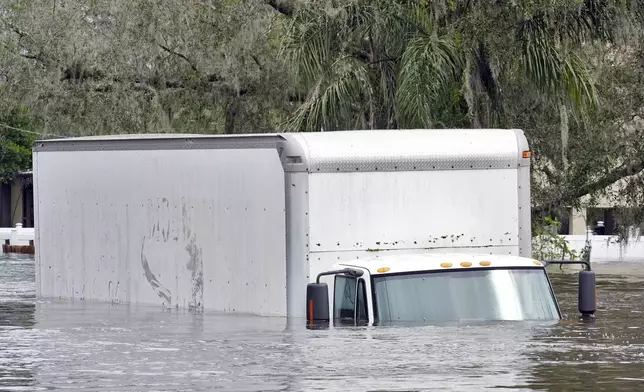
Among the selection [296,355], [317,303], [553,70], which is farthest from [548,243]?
[317,303]

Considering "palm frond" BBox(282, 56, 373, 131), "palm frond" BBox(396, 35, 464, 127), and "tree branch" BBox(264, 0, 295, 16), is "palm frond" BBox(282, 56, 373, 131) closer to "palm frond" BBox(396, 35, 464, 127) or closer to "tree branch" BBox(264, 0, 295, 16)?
"palm frond" BBox(396, 35, 464, 127)

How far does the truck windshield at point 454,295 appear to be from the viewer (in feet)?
53.9

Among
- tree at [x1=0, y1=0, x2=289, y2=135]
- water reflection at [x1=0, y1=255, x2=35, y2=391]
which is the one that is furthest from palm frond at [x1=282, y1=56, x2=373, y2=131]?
water reflection at [x1=0, y1=255, x2=35, y2=391]

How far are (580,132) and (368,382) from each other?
21.1 m

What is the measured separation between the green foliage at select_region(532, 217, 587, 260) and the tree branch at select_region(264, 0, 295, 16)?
6943 mm

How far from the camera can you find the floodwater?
14.3m

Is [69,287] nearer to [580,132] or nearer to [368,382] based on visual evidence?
[368,382]

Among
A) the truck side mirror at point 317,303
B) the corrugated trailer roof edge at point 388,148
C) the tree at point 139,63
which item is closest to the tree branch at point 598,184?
the tree at point 139,63

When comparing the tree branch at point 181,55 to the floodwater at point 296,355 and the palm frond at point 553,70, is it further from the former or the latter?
the floodwater at point 296,355

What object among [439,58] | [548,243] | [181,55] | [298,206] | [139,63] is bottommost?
[548,243]

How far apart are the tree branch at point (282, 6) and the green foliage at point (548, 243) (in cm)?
694

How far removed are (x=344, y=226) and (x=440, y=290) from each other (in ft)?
4.52

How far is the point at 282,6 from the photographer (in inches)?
1341

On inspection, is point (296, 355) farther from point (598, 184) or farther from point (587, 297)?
point (598, 184)
